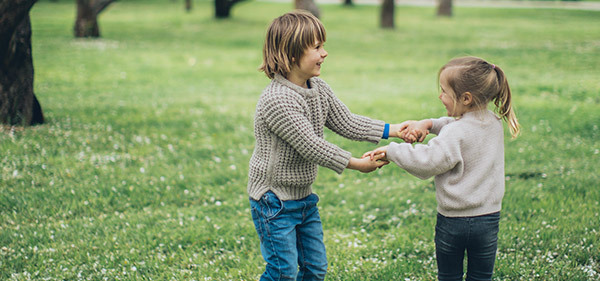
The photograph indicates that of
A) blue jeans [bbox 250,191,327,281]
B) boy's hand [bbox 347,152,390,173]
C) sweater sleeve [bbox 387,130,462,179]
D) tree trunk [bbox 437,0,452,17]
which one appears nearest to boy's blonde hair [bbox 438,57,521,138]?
sweater sleeve [bbox 387,130,462,179]

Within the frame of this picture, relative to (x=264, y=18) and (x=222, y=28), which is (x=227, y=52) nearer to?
(x=222, y=28)

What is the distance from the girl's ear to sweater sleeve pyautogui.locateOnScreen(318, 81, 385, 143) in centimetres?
72

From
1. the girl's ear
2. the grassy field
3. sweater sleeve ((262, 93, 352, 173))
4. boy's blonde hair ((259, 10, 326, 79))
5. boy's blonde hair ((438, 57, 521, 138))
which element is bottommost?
the grassy field

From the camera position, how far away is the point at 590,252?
4.47 meters

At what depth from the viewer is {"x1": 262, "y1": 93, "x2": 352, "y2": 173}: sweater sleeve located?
3.23m

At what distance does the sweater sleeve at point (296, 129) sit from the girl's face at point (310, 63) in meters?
0.17

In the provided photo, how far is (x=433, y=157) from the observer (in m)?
3.13

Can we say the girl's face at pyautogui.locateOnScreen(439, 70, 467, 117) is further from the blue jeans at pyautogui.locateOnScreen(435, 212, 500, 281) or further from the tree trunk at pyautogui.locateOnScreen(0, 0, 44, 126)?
the tree trunk at pyautogui.locateOnScreen(0, 0, 44, 126)

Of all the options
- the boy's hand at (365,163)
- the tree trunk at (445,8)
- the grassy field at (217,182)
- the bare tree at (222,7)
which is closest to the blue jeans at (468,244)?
the boy's hand at (365,163)

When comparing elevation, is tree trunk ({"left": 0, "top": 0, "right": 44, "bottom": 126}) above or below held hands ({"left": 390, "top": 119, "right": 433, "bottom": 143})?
below

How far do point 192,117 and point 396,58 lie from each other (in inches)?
395

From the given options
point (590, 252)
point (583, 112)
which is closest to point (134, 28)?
point (583, 112)

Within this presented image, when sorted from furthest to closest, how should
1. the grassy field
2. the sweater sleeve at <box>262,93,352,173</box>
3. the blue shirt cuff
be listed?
the grassy field
the blue shirt cuff
the sweater sleeve at <box>262,93,352,173</box>

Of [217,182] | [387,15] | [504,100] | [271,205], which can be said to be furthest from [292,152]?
[387,15]
